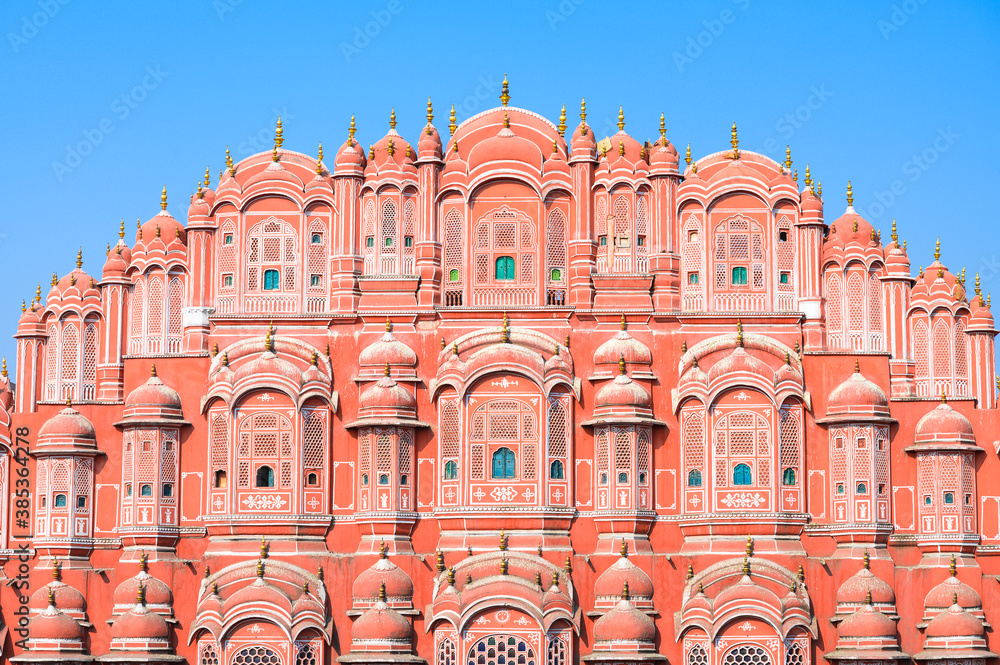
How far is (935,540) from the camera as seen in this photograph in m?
40.7

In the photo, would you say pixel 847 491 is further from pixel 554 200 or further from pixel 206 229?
pixel 206 229

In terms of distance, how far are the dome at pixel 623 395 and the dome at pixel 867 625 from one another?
6.69 m

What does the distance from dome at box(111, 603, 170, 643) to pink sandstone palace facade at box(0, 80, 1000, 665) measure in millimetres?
58

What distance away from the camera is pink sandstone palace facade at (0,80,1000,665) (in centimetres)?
3928

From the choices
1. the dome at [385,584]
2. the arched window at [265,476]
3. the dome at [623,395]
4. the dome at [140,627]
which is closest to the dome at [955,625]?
the dome at [623,395]

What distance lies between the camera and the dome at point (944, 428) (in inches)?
1608

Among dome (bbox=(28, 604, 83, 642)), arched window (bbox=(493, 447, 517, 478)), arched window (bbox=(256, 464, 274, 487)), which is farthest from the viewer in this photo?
arched window (bbox=(256, 464, 274, 487))

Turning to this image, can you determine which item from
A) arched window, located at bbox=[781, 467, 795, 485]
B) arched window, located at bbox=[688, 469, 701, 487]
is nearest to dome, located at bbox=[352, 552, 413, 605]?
arched window, located at bbox=[688, 469, 701, 487]

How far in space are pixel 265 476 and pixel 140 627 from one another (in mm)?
4564

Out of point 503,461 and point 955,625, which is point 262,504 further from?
point 955,625

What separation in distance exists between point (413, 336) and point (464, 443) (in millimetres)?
3103

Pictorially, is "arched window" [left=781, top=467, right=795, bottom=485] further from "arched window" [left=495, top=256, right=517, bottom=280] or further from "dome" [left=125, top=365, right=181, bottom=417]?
"dome" [left=125, top=365, right=181, bottom=417]

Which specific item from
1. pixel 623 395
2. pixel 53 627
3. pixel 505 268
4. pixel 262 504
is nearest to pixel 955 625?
pixel 623 395

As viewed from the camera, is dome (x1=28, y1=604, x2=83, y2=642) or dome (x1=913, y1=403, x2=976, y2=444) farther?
dome (x1=913, y1=403, x2=976, y2=444)
